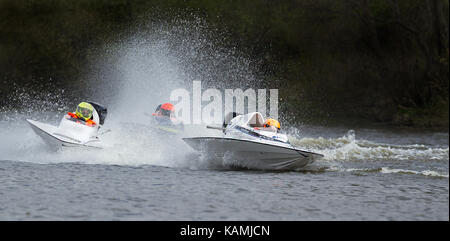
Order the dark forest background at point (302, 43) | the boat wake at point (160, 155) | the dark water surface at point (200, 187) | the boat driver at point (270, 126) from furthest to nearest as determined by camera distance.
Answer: the dark forest background at point (302, 43) → the boat wake at point (160, 155) → the boat driver at point (270, 126) → the dark water surface at point (200, 187)

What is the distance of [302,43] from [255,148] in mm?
31035

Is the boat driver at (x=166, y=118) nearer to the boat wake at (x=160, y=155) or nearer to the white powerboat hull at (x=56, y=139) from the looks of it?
the boat wake at (x=160, y=155)

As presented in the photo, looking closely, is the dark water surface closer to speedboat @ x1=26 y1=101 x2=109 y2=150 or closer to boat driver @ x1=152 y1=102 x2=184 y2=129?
speedboat @ x1=26 y1=101 x2=109 y2=150

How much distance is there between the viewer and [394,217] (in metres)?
11.3

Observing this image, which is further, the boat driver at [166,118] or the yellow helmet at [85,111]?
the boat driver at [166,118]

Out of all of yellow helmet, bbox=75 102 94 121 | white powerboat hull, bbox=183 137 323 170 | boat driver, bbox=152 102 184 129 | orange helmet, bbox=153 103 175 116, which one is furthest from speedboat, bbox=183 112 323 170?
orange helmet, bbox=153 103 175 116

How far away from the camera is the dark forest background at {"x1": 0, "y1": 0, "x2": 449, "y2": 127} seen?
1540 inches

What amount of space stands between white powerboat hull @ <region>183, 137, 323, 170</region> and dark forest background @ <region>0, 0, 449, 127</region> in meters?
23.4

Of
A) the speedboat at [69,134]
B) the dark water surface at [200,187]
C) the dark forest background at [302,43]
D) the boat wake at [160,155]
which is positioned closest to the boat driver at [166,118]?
the boat wake at [160,155]

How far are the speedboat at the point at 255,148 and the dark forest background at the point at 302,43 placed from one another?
75.8 feet

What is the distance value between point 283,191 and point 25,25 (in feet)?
117

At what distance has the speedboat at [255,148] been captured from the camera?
15609mm
